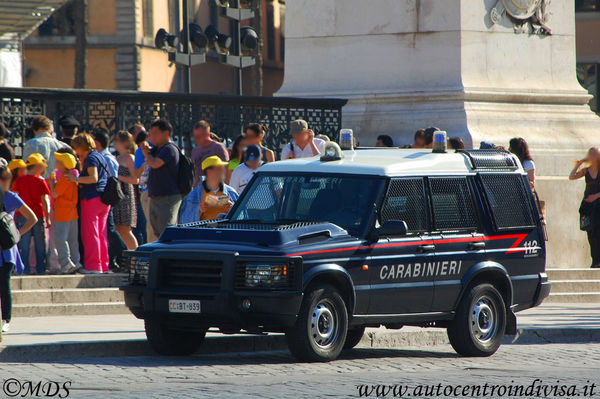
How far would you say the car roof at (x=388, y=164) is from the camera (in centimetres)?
1273

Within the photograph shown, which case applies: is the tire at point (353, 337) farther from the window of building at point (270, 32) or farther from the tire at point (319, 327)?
the window of building at point (270, 32)

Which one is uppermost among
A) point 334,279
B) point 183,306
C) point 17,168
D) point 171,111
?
point 171,111

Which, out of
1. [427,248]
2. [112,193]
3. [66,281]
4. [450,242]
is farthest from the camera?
[112,193]

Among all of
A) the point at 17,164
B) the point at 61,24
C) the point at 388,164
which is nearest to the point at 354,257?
the point at 388,164

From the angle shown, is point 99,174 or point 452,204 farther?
point 99,174

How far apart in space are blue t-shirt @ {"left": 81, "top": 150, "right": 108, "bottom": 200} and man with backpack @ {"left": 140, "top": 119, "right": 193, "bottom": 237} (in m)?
0.51

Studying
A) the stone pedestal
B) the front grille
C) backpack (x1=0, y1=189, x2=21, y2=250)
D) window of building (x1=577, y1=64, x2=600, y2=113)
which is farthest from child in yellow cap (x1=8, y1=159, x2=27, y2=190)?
window of building (x1=577, y1=64, x2=600, y2=113)

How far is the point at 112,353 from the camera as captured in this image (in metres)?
12.4

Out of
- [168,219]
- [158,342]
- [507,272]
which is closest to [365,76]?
[168,219]

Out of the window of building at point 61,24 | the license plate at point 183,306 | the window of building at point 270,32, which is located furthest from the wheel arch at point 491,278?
the window of building at point 270,32

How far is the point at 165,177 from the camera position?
53.6ft

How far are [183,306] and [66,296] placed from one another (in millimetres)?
4007

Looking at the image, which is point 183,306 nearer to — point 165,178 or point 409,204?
point 409,204

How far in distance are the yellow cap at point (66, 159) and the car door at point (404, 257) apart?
476 centimetres
